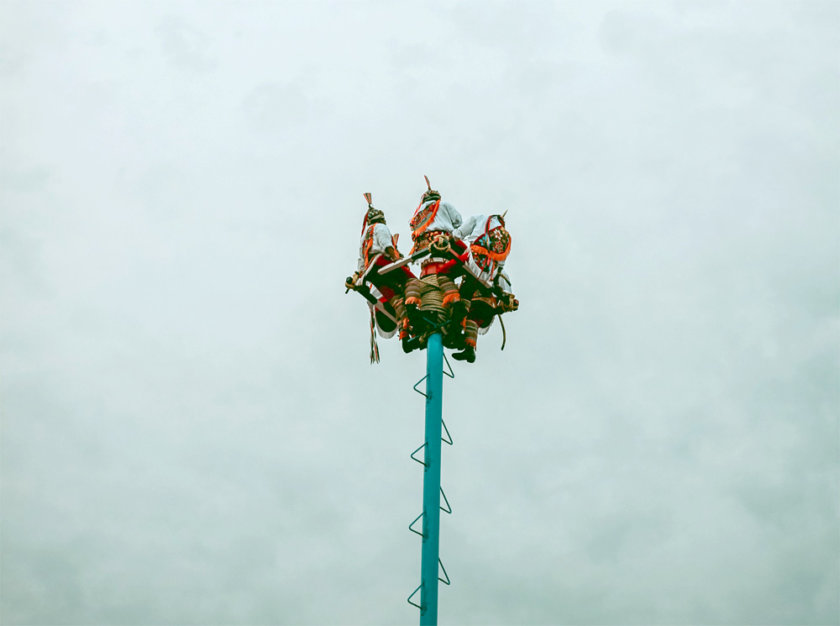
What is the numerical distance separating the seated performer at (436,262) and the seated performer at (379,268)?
19.9 inches

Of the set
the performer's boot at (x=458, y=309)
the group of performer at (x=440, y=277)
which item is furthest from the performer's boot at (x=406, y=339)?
the performer's boot at (x=458, y=309)

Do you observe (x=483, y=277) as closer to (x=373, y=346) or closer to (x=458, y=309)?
(x=458, y=309)

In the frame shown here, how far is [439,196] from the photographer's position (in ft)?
85.5

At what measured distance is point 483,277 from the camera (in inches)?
949

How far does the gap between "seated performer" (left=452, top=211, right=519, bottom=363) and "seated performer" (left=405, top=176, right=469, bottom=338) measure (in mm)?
358

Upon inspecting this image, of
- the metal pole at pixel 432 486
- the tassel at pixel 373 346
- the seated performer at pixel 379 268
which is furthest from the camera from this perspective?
the tassel at pixel 373 346

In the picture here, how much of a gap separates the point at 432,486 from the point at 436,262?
6204 mm

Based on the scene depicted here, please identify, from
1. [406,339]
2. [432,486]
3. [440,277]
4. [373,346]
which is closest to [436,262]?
[440,277]

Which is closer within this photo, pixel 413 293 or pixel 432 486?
pixel 432 486

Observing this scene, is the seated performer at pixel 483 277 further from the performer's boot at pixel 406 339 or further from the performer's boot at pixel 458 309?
the performer's boot at pixel 406 339

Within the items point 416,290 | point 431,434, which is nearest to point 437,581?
point 431,434

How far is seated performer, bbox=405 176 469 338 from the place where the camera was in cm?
2397

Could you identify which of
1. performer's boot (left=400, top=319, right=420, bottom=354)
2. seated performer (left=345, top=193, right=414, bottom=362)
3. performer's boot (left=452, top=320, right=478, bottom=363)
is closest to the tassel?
seated performer (left=345, top=193, right=414, bottom=362)

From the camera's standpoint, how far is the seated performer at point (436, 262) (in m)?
24.0
